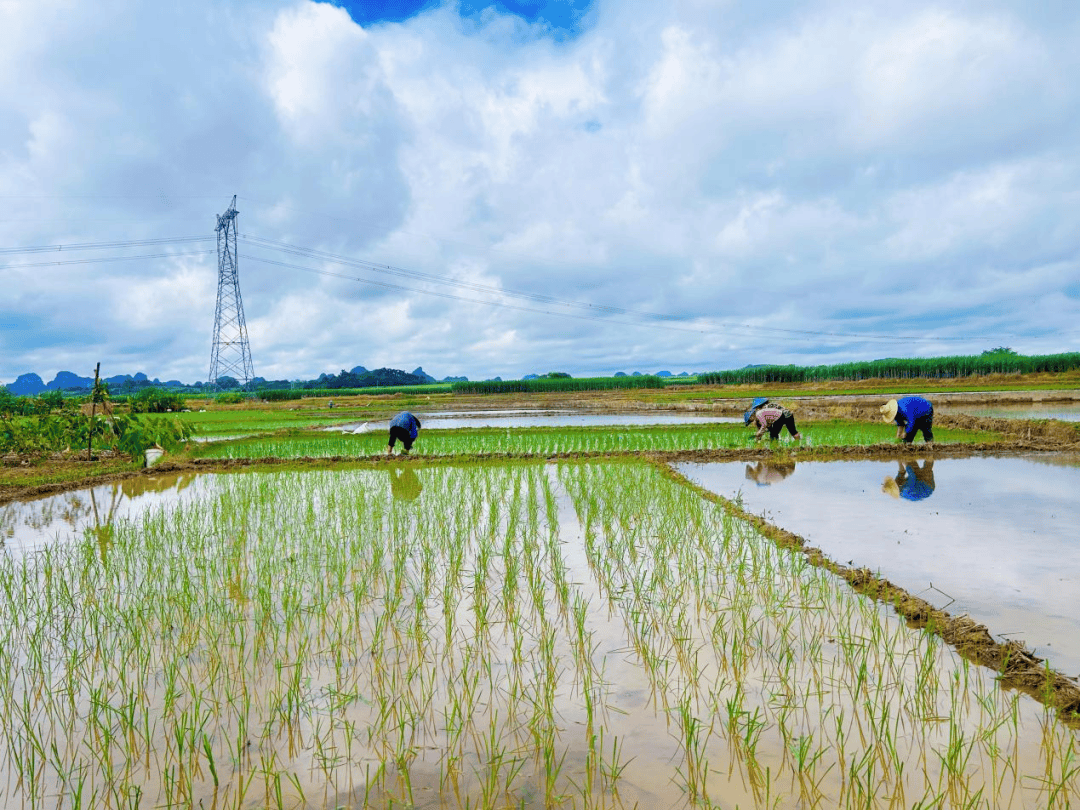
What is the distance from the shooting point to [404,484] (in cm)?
898

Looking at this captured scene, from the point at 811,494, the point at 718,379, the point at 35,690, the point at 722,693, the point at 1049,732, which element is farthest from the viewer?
the point at 718,379

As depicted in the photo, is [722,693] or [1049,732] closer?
[1049,732]

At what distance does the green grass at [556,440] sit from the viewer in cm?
1273

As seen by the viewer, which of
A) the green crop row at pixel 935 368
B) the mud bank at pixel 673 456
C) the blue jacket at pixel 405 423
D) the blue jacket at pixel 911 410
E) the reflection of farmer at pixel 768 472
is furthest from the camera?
the green crop row at pixel 935 368

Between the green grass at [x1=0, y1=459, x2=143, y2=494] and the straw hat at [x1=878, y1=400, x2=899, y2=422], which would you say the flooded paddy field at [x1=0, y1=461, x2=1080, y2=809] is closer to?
the green grass at [x1=0, y1=459, x2=143, y2=494]

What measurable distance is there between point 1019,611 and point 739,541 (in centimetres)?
193

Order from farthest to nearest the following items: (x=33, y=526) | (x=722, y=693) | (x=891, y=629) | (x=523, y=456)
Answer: (x=523, y=456), (x=33, y=526), (x=891, y=629), (x=722, y=693)

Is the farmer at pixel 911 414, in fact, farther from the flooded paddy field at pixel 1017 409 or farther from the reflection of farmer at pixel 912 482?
the flooded paddy field at pixel 1017 409

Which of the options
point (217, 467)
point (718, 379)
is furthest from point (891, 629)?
point (718, 379)

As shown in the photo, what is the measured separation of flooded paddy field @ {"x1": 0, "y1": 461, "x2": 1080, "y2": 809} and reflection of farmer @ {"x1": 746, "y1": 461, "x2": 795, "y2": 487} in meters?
3.72

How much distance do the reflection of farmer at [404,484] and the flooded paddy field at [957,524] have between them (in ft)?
13.3

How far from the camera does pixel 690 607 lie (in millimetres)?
3887

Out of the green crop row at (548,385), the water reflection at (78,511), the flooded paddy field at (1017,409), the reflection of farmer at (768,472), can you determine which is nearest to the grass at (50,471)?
the water reflection at (78,511)

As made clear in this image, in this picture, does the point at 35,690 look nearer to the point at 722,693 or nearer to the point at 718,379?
the point at 722,693
